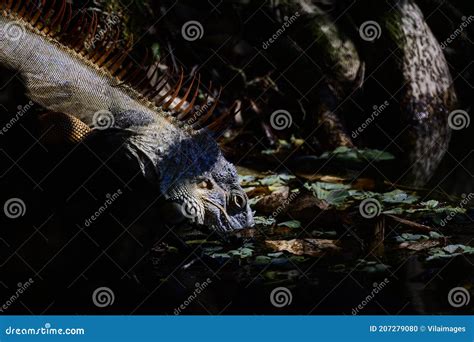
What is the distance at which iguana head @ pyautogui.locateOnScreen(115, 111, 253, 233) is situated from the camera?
4242 millimetres

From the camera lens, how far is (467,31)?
334 inches

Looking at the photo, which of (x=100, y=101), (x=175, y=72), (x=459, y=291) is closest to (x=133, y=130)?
(x=100, y=101)

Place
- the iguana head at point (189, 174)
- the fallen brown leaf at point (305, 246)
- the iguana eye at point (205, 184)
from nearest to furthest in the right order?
the iguana head at point (189, 174)
the iguana eye at point (205, 184)
the fallen brown leaf at point (305, 246)

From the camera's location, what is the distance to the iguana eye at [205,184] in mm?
4450

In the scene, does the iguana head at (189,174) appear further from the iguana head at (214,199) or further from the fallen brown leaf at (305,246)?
the fallen brown leaf at (305,246)

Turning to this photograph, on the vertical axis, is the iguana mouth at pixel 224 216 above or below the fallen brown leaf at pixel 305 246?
below

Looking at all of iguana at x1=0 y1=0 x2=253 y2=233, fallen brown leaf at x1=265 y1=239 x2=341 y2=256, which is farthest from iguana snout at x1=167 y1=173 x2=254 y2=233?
fallen brown leaf at x1=265 y1=239 x2=341 y2=256

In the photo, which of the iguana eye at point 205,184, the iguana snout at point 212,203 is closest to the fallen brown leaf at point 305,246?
the iguana snout at point 212,203

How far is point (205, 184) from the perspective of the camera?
14.7 ft

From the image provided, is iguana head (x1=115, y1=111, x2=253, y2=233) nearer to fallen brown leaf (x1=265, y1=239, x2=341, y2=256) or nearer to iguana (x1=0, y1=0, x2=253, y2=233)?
iguana (x1=0, y1=0, x2=253, y2=233)

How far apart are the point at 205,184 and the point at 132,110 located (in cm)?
66

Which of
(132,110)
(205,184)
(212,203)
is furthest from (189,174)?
(132,110)

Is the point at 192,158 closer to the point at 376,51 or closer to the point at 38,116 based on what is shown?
the point at 38,116

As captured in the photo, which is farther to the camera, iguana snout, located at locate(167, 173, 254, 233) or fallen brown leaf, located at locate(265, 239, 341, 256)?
fallen brown leaf, located at locate(265, 239, 341, 256)
